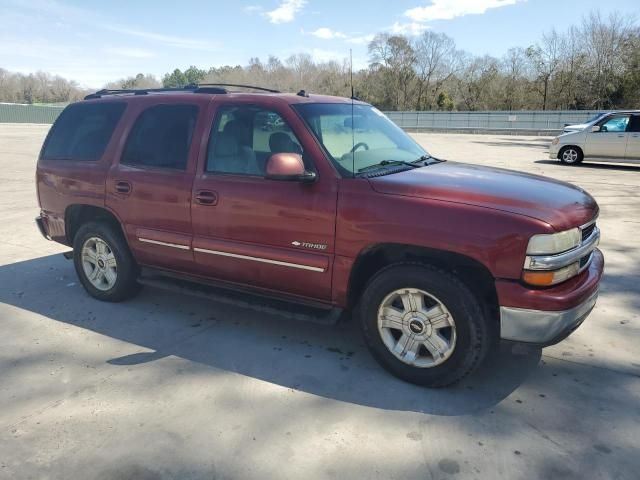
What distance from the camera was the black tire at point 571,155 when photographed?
15824 mm

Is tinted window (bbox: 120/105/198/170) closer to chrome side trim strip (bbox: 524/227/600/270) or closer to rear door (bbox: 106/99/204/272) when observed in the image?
rear door (bbox: 106/99/204/272)

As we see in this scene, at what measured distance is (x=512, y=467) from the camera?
2535 millimetres

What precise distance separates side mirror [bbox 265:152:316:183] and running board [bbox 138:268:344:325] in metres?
0.92

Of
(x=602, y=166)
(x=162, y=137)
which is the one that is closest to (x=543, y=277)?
(x=162, y=137)

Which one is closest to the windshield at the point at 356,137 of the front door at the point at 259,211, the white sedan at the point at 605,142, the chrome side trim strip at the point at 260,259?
the front door at the point at 259,211

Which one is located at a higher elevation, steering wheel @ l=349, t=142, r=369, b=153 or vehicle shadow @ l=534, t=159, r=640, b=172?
steering wheel @ l=349, t=142, r=369, b=153

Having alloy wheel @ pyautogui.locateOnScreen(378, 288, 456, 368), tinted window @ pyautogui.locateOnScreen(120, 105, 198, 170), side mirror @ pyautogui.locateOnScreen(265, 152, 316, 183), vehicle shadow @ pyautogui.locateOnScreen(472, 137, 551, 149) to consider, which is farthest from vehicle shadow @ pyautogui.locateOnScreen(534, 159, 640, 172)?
side mirror @ pyautogui.locateOnScreen(265, 152, 316, 183)

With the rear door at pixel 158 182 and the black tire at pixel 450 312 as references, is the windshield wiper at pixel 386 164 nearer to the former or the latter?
the black tire at pixel 450 312

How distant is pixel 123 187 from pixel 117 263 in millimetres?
725

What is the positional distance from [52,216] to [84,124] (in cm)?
98

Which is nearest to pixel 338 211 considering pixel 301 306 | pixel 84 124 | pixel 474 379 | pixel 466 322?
pixel 301 306

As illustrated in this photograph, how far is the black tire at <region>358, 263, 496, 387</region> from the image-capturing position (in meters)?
3.03

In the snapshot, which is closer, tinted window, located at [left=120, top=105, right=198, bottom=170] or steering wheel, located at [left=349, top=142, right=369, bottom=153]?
steering wheel, located at [left=349, top=142, right=369, bottom=153]

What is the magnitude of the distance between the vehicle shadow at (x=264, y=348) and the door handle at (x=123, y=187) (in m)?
1.09
